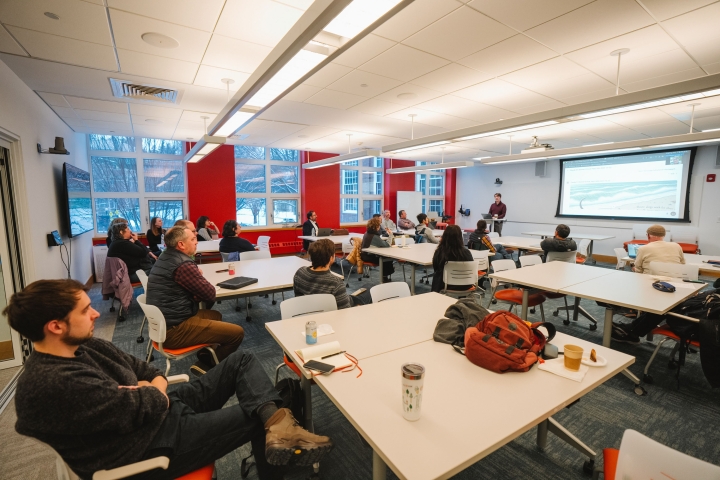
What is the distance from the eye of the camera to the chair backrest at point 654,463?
93cm

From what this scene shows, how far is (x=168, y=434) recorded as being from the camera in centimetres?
140

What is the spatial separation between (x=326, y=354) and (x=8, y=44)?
367cm

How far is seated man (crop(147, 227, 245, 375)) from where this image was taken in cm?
254

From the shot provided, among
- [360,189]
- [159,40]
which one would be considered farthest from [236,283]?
[360,189]

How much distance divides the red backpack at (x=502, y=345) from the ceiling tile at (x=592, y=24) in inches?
89.2

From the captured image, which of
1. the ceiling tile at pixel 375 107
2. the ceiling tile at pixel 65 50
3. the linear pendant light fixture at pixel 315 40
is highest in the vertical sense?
the ceiling tile at pixel 375 107

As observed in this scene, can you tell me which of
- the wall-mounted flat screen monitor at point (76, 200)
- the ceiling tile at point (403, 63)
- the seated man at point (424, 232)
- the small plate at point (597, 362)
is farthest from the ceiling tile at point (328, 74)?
the seated man at point (424, 232)

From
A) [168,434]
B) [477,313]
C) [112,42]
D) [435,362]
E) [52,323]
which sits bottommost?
[168,434]

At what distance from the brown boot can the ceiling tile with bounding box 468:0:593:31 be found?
109 inches

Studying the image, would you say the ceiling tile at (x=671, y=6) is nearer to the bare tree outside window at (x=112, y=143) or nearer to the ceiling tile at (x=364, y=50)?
the ceiling tile at (x=364, y=50)

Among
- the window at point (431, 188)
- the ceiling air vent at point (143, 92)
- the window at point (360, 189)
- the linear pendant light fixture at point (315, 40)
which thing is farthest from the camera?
the window at point (431, 188)

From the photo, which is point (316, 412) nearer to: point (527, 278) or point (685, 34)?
point (527, 278)

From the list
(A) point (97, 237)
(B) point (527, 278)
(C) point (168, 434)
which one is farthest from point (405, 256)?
(A) point (97, 237)

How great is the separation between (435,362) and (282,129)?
5543 mm
